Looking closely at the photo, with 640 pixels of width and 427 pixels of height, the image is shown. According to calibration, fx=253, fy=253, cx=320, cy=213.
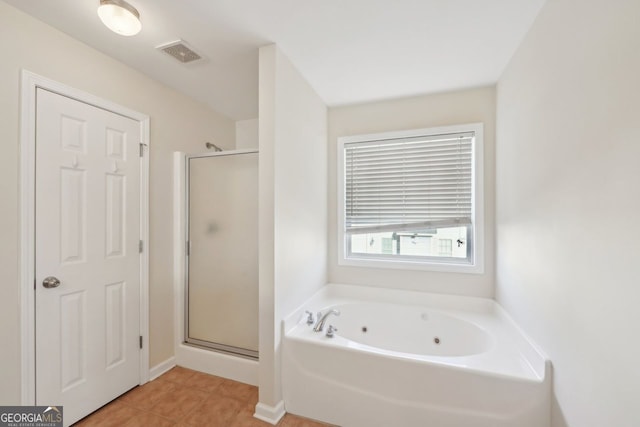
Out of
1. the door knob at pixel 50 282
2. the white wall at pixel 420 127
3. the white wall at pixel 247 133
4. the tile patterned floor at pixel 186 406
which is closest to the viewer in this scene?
the door knob at pixel 50 282

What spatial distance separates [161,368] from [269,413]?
1.13 meters

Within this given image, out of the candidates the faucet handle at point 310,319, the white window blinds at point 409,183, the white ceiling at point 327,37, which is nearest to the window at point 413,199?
the white window blinds at point 409,183

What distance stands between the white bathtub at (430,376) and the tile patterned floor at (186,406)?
0.81ft

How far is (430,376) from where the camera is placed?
148cm

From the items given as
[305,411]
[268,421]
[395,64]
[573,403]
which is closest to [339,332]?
[305,411]

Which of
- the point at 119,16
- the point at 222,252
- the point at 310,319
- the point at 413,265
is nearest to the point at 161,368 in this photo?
the point at 222,252

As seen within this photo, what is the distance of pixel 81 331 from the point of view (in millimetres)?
1652

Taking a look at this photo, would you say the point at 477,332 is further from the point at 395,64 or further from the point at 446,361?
the point at 395,64

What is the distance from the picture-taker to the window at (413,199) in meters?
2.33

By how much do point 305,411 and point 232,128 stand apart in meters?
2.93

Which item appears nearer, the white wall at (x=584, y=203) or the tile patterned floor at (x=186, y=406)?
the white wall at (x=584, y=203)

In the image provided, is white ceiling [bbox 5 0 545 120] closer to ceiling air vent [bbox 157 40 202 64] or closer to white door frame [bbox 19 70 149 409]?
ceiling air vent [bbox 157 40 202 64]

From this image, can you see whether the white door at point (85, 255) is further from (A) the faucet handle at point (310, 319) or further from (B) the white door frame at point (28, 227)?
(A) the faucet handle at point (310, 319)

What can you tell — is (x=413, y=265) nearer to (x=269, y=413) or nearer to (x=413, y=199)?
(x=413, y=199)
